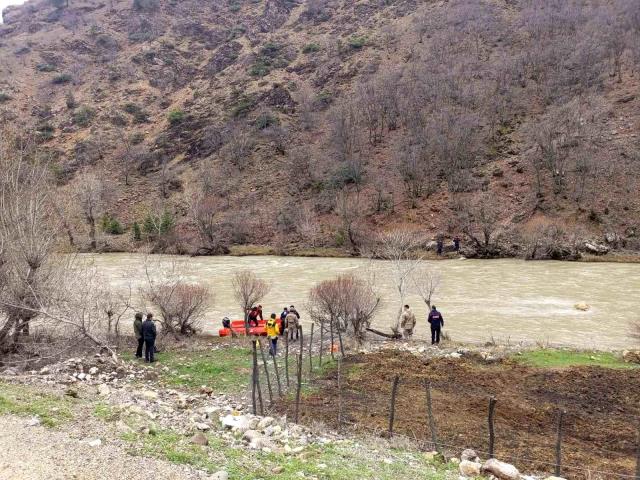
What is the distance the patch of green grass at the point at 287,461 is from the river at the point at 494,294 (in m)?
11.9

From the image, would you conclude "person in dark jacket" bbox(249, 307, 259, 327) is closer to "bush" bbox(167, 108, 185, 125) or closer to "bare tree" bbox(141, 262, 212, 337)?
"bare tree" bbox(141, 262, 212, 337)

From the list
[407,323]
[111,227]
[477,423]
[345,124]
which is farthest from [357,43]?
[477,423]

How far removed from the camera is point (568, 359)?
15023 mm

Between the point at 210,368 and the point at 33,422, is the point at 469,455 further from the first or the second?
the point at 210,368

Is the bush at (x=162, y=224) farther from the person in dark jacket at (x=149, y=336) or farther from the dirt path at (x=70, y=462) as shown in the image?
the dirt path at (x=70, y=462)

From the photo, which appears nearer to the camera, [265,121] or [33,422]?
[33,422]

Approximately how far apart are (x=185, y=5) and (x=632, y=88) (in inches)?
3735

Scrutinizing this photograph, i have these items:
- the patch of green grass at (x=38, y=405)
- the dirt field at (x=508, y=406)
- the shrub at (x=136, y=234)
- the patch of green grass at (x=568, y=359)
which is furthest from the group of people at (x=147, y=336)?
the shrub at (x=136, y=234)

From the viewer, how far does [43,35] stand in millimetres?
110312

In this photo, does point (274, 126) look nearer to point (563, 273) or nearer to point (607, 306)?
point (563, 273)

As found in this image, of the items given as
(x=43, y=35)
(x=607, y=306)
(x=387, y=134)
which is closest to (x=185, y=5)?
(x=43, y=35)

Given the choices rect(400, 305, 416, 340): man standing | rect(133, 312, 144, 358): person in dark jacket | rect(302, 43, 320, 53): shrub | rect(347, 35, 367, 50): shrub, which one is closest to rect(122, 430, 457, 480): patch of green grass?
rect(133, 312, 144, 358): person in dark jacket

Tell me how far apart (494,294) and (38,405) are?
23.4m

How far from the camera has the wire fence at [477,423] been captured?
8706 millimetres
